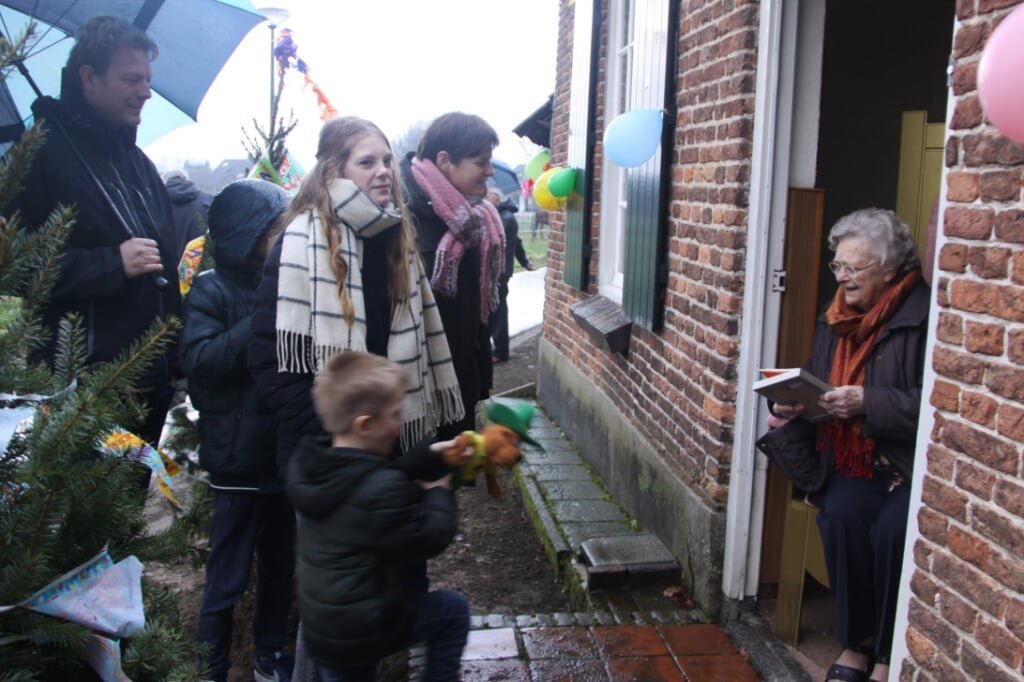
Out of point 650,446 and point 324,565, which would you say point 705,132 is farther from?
point 324,565

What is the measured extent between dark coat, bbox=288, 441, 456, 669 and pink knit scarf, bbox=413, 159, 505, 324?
1.19 meters

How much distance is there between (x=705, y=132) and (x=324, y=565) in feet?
8.10

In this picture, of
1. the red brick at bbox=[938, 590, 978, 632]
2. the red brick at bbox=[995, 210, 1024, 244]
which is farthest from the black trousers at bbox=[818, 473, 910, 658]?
the red brick at bbox=[995, 210, 1024, 244]

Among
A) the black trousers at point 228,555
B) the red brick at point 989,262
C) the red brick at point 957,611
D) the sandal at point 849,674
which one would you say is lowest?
the sandal at point 849,674

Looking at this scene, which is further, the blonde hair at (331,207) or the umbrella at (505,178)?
the umbrella at (505,178)

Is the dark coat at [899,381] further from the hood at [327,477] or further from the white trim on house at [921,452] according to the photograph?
the hood at [327,477]

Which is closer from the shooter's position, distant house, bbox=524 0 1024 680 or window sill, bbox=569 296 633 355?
distant house, bbox=524 0 1024 680

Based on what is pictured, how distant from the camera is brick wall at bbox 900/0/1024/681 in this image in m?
2.00

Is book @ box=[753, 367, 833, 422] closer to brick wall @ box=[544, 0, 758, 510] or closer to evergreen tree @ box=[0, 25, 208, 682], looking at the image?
brick wall @ box=[544, 0, 758, 510]

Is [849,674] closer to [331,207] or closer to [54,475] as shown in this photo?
[331,207]

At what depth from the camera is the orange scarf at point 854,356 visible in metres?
2.86

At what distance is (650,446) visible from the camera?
453 centimetres

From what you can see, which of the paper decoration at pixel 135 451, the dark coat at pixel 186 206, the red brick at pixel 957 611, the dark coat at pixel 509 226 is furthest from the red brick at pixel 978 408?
the dark coat at pixel 509 226

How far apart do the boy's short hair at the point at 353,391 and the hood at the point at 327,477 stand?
82 mm
